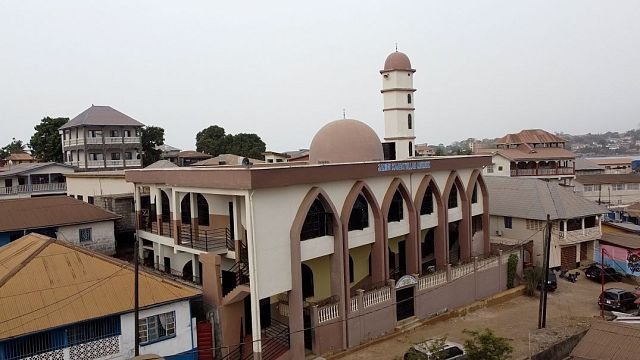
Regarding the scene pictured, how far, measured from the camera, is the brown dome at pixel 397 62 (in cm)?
3300

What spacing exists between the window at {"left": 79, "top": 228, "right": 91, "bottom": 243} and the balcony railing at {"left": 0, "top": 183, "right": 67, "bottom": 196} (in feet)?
54.2

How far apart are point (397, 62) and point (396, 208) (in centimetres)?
1321

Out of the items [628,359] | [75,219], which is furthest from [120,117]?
[628,359]

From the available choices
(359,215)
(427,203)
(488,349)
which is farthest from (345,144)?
(488,349)

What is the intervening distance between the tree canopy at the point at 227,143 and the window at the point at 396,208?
4893cm

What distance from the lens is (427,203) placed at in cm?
2533

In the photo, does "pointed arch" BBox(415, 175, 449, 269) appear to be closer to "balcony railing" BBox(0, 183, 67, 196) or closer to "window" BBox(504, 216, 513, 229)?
"window" BBox(504, 216, 513, 229)

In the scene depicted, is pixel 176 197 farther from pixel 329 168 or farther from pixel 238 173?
pixel 329 168

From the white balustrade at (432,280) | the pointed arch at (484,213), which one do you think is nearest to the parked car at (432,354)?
the white balustrade at (432,280)

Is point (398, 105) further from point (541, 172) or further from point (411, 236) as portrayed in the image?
point (541, 172)

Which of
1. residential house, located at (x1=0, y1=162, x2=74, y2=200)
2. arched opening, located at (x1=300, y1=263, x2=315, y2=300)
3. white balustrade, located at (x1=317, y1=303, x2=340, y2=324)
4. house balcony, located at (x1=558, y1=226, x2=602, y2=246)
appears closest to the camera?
white balustrade, located at (x1=317, y1=303, x2=340, y2=324)

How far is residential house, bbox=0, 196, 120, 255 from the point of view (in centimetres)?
2302

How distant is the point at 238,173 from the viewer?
1705cm

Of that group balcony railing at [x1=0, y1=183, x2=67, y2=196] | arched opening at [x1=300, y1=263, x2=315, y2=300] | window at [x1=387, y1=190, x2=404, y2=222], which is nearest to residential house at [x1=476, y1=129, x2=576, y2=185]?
window at [x1=387, y1=190, x2=404, y2=222]
